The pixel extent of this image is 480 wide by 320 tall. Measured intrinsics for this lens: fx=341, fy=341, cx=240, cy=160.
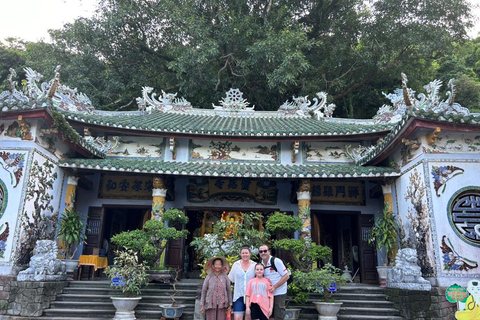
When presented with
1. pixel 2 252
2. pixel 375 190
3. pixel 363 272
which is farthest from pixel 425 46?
pixel 2 252

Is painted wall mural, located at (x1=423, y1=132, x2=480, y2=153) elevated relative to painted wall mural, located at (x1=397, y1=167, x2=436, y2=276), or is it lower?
elevated

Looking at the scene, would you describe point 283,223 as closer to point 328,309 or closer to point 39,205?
point 328,309

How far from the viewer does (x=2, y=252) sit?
6.38 m

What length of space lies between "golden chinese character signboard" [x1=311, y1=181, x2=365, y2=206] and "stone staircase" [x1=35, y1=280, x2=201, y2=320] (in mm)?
4298

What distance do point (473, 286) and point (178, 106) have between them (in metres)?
9.74

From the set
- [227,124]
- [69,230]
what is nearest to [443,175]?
[227,124]

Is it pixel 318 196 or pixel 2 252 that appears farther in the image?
pixel 318 196

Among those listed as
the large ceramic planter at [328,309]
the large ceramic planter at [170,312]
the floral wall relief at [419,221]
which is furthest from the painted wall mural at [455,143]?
the large ceramic planter at [170,312]

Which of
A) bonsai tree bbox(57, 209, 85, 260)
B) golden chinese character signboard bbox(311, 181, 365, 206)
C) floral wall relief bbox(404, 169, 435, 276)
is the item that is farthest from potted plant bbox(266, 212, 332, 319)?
bonsai tree bbox(57, 209, 85, 260)

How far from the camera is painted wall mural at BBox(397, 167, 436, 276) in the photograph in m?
6.45

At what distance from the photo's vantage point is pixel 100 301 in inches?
262

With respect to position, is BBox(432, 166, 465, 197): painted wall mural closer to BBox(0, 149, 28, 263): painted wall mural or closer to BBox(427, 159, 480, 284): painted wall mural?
BBox(427, 159, 480, 284): painted wall mural

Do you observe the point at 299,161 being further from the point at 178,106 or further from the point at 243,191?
the point at 178,106

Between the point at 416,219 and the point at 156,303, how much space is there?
547cm
